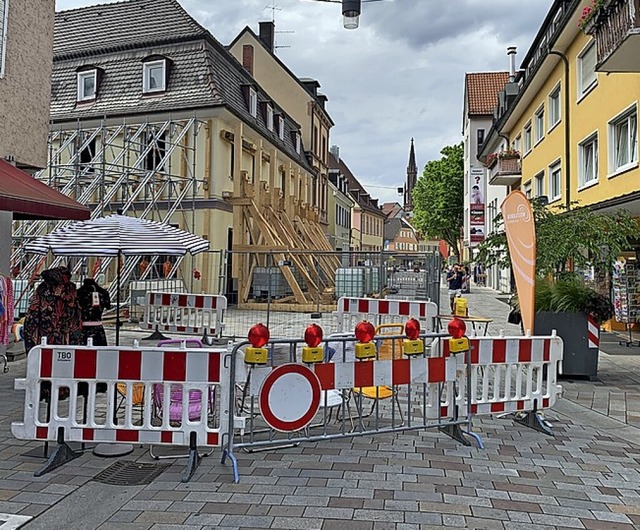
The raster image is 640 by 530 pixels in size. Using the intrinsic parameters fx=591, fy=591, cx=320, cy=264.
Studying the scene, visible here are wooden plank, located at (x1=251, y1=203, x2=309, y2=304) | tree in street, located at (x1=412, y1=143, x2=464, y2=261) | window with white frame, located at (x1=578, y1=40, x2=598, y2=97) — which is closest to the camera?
window with white frame, located at (x1=578, y1=40, x2=598, y2=97)

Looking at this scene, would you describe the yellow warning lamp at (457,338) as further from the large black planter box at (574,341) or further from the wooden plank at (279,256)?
the wooden plank at (279,256)

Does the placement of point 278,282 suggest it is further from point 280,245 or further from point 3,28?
point 3,28

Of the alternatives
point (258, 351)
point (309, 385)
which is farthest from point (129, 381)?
point (309, 385)

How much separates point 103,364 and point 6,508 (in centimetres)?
119

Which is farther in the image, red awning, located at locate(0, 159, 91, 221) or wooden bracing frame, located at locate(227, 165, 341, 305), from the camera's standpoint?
wooden bracing frame, located at locate(227, 165, 341, 305)

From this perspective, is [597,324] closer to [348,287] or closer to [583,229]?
[583,229]

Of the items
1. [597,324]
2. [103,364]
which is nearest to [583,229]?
[597,324]

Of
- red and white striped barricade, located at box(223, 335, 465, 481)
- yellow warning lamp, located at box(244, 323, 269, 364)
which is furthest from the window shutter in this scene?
yellow warning lamp, located at box(244, 323, 269, 364)

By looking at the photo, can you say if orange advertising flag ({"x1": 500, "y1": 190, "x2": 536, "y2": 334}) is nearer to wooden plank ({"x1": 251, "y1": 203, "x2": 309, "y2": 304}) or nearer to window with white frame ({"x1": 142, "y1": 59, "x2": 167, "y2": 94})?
wooden plank ({"x1": 251, "y1": 203, "x2": 309, "y2": 304})

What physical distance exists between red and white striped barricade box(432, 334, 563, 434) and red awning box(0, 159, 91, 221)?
5283 mm

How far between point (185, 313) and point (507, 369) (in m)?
8.39

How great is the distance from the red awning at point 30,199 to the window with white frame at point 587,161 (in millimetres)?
13057

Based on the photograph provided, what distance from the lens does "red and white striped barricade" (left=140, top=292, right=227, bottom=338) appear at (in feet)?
39.4

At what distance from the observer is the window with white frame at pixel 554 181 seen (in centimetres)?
1931
